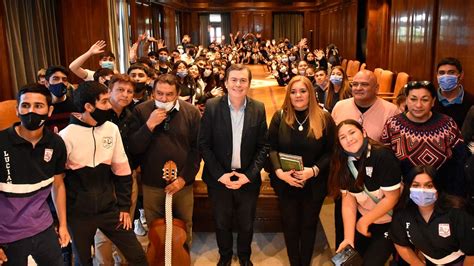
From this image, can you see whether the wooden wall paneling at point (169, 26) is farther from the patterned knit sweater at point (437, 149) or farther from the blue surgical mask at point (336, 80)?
the patterned knit sweater at point (437, 149)

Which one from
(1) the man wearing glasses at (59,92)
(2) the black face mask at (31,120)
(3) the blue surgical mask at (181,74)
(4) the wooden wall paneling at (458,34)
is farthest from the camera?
(3) the blue surgical mask at (181,74)

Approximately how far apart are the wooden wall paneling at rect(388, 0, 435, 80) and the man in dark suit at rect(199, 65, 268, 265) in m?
3.77

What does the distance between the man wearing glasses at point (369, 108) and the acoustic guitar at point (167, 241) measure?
1.29 metres

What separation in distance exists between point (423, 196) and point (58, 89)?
105 inches

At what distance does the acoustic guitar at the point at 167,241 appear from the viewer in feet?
9.12

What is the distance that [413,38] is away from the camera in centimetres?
645

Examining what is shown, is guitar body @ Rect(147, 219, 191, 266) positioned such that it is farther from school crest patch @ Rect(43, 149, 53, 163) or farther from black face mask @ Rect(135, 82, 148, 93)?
black face mask @ Rect(135, 82, 148, 93)

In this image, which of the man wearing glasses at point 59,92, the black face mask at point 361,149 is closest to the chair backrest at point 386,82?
the black face mask at point 361,149

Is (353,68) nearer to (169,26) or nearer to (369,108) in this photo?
(169,26)

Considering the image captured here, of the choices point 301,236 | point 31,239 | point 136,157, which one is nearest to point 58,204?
point 31,239

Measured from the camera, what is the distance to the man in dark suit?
9.40 feet

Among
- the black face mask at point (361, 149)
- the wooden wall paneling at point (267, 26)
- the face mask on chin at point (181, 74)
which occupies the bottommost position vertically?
the black face mask at point (361, 149)

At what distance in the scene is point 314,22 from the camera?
19484mm

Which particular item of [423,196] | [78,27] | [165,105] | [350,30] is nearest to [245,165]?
[165,105]
